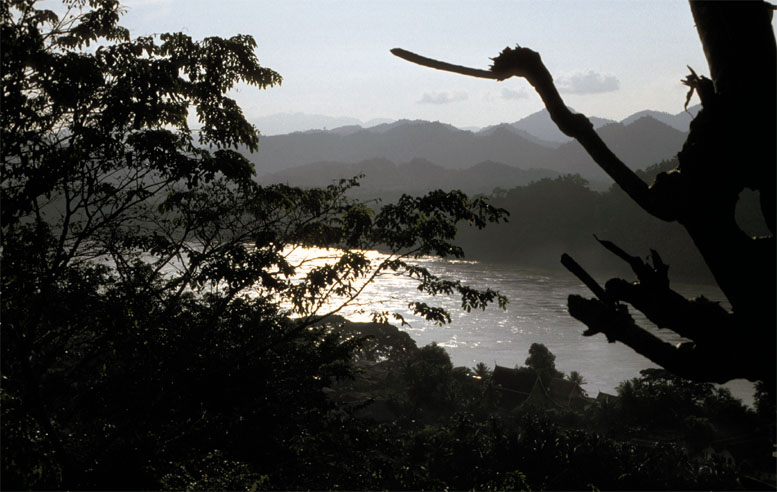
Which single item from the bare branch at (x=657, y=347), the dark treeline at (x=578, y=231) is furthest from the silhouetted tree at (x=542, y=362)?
the dark treeline at (x=578, y=231)

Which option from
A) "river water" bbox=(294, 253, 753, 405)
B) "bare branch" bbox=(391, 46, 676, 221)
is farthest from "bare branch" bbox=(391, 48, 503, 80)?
"river water" bbox=(294, 253, 753, 405)

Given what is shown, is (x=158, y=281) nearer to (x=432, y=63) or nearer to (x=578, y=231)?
(x=432, y=63)

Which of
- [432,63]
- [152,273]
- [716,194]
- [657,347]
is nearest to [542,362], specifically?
[152,273]

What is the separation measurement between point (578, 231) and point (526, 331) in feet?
114

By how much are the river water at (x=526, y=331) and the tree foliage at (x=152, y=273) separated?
17.6 m

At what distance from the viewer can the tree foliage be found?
599cm

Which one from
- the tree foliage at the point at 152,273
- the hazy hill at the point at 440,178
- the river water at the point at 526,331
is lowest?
the river water at the point at 526,331

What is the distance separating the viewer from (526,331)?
39688 mm

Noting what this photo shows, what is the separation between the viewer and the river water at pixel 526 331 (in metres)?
33.8

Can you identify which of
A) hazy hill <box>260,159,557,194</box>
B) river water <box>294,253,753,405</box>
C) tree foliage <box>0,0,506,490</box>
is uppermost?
hazy hill <box>260,159,557,194</box>

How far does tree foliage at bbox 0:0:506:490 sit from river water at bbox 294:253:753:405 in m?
17.6

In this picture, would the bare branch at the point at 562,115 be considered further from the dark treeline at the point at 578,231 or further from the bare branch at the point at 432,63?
the dark treeline at the point at 578,231

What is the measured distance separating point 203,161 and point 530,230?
68.0 meters

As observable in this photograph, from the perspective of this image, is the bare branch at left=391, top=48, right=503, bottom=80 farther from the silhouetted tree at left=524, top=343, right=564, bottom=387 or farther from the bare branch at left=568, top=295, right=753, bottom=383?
the silhouetted tree at left=524, top=343, right=564, bottom=387
